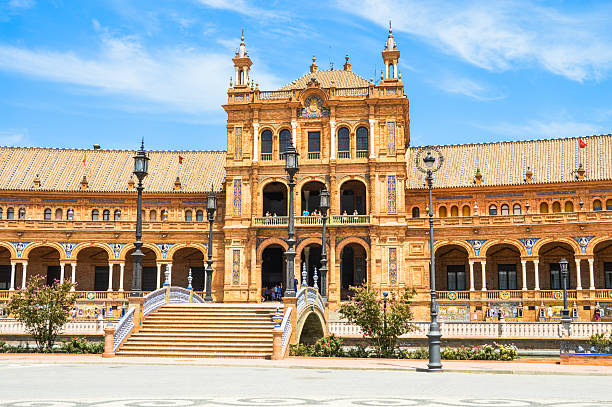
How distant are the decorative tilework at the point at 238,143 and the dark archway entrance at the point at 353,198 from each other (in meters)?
8.63

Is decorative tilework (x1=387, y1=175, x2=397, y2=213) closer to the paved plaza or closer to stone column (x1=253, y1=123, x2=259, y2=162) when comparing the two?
stone column (x1=253, y1=123, x2=259, y2=162)

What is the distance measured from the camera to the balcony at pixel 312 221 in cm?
5275

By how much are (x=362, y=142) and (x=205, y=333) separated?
2914 centimetres

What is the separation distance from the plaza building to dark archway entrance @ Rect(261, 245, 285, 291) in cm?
11

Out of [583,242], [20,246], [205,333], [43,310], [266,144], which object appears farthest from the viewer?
[20,246]

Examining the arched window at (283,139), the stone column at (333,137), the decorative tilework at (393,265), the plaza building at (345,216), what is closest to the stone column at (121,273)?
the plaza building at (345,216)

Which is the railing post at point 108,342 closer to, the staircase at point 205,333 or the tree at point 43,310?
the staircase at point 205,333

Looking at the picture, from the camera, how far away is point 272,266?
5684 cm

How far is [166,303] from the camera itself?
106 feet

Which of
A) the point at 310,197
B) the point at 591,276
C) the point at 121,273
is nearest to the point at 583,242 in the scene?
the point at 591,276

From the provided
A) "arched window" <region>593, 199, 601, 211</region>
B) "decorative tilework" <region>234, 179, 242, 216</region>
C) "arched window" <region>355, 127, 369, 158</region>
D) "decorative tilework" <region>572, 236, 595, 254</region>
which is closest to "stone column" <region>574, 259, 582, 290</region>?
"decorative tilework" <region>572, 236, 595, 254</region>

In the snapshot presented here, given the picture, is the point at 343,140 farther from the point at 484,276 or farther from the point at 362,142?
the point at 484,276

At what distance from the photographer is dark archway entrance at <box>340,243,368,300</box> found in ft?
178

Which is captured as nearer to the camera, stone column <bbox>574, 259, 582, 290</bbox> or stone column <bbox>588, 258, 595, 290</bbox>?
stone column <bbox>574, 259, 582, 290</bbox>
